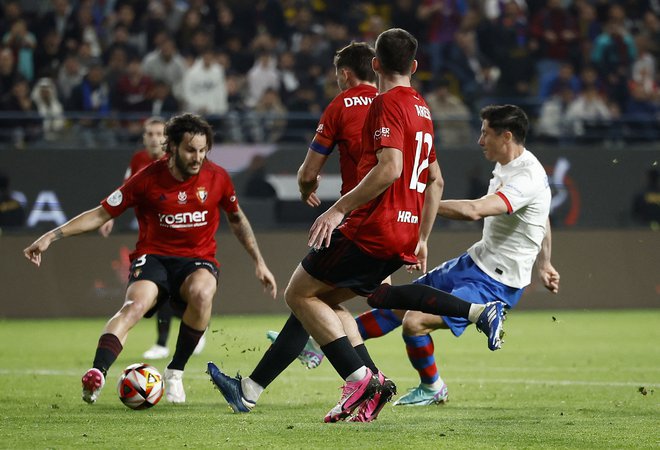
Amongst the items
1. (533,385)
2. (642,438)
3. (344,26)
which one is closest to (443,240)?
(344,26)

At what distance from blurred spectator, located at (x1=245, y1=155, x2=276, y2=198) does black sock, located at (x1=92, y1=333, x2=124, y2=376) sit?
905cm

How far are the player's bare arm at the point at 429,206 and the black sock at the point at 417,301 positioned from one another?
11.5 inches

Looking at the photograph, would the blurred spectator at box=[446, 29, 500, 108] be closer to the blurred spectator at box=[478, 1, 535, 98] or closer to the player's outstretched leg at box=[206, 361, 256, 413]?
the blurred spectator at box=[478, 1, 535, 98]

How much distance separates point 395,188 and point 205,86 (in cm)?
1164

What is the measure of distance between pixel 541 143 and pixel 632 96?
7.93 ft

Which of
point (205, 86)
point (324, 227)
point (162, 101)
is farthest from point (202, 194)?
point (205, 86)

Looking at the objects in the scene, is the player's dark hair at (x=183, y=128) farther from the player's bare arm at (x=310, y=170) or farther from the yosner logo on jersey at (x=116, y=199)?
the player's bare arm at (x=310, y=170)

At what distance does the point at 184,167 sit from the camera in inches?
328

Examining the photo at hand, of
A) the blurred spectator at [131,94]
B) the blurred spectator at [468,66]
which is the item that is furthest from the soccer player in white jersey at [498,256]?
the blurred spectator at [468,66]

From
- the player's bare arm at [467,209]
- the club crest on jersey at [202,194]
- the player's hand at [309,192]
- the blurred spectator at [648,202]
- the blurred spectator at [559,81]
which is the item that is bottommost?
the blurred spectator at [648,202]

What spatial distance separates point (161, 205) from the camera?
835 cm

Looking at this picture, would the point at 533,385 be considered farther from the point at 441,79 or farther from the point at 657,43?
the point at 657,43

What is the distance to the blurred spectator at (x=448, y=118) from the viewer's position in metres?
17.9

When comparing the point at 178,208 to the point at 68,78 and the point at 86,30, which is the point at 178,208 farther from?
the point at 86,30
